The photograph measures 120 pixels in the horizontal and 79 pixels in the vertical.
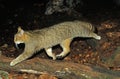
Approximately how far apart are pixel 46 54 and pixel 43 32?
136 centimetres

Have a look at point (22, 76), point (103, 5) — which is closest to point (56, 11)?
point (103, 5)

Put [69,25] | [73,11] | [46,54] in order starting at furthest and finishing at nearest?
[73,11]
[46,54]
[69,25]

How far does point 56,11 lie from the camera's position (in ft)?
44.8

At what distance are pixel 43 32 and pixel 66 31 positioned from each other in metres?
0.70

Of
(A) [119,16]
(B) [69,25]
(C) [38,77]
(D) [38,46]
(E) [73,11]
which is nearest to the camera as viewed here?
(C) [38,77]

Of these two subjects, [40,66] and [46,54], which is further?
[46,54]

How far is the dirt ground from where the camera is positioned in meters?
9.26

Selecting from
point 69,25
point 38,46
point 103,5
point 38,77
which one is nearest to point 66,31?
point 69,25

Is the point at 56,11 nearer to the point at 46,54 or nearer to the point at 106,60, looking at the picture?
the point at 46,54

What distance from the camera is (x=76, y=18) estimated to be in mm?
13023

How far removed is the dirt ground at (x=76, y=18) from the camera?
926 cm

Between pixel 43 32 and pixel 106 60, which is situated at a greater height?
pixel 43 32

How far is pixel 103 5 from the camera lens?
1438cm

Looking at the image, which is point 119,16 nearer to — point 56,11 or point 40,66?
point 56,11
